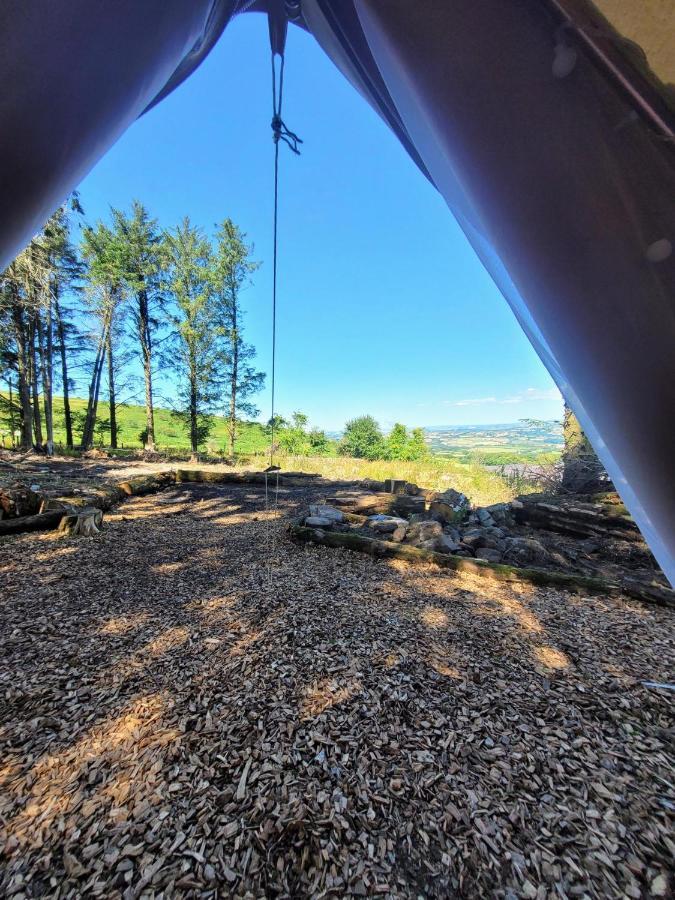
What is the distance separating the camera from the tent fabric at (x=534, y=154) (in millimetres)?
577

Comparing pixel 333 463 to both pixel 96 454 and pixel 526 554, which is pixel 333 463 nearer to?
pixel 526 554

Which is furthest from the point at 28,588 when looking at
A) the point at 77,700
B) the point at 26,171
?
the point at 26,171

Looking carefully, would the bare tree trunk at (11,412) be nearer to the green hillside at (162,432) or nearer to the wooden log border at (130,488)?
the green hillside at (162,432)

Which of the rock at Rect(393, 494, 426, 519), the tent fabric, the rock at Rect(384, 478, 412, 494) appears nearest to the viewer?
the tent fabric

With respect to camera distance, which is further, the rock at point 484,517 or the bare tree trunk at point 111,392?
the bare tree trunk at point 111,392

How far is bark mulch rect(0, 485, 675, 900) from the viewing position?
0.94m

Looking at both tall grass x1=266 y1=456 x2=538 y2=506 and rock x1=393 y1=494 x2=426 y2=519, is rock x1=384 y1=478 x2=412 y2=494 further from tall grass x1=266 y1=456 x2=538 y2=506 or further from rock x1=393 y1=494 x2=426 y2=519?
rock x1=393 y1=494 x2=426 y2=519

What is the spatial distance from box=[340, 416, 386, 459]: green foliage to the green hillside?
18.7m

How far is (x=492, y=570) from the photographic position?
120 inches

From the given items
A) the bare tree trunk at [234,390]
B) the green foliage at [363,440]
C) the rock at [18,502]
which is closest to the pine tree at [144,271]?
the bare tree trunk at [234,390]

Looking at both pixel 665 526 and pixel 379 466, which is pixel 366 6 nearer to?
pixel 665 526

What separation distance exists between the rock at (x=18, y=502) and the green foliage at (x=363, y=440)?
98.7 feet

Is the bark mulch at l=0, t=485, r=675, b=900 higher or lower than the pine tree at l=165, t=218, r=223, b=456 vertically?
lower

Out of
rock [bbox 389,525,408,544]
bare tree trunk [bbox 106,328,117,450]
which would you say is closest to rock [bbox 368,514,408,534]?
rock [bbox 389,525,408,544]
